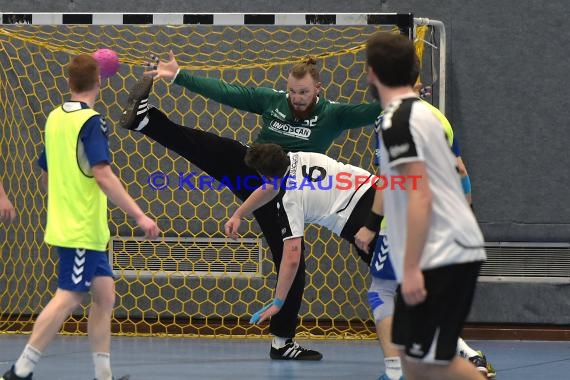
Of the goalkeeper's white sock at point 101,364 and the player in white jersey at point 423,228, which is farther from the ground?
the player in white jersey at point 423,228

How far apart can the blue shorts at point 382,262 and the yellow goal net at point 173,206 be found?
2243 millimetres

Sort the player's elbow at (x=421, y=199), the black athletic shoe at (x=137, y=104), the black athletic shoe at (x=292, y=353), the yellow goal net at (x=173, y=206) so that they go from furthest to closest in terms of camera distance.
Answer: the yellow goal net at (x=173, y=206)
the black athletic shoe at (x=292, y=353)
the black athletic shoe at (x=137, y=104)
the player's elbow at (x=421, y=199)

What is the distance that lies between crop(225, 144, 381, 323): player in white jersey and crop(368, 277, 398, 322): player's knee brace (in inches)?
12.1

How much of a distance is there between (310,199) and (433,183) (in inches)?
84.4

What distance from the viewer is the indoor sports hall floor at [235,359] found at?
5012mm

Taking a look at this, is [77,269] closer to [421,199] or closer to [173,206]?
[421,199]

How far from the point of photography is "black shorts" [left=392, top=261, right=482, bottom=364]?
9.77 feet

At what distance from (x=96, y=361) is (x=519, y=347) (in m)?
3.12

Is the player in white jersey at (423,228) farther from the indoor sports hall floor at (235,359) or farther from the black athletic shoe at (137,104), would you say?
the black athletic shoe at (137,104)

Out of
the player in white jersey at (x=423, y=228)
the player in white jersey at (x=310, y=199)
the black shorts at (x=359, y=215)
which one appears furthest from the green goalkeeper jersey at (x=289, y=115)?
the player in white jersey at (x=423, y=228)

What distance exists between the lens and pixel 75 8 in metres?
7.02

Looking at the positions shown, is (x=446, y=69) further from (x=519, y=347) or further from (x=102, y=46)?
(x=102, y=46)

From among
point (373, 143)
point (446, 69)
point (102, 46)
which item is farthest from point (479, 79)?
point (102, 46)

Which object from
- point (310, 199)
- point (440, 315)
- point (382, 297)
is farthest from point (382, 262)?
point (440, 315)
